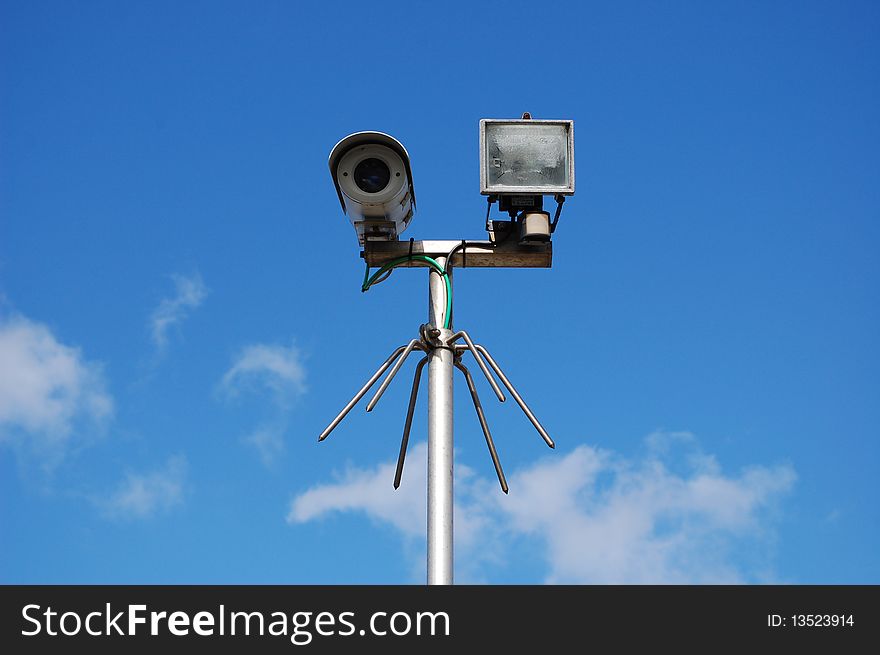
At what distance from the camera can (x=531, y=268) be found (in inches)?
326

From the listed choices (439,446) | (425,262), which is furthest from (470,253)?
(439,446)

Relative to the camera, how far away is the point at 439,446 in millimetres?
7773

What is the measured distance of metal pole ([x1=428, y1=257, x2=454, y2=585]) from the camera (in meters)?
7.52

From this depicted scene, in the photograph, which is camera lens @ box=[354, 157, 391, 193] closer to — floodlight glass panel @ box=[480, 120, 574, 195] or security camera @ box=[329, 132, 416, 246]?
security camera @ box=[329, 132, 416, 246]

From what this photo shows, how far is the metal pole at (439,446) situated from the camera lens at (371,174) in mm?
594

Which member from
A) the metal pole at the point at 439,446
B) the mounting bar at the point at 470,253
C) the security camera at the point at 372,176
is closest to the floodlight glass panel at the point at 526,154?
the mounting bar at the point at 470,253

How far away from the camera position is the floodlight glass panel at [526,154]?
Answer: 809 cm

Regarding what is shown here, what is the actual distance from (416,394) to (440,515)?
87 cm

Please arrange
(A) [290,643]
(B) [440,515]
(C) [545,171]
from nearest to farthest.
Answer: (A) [290,643] < (B) [440,515] < (C) [545,171]

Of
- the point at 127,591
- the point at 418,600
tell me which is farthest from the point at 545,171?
the point at 127,591

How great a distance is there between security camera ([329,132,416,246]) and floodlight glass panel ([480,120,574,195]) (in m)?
0.50

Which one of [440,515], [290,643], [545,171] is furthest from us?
[545,171]

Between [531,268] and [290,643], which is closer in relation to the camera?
[290,643]

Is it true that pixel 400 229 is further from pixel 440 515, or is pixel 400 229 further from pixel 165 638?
pixel 165 638
